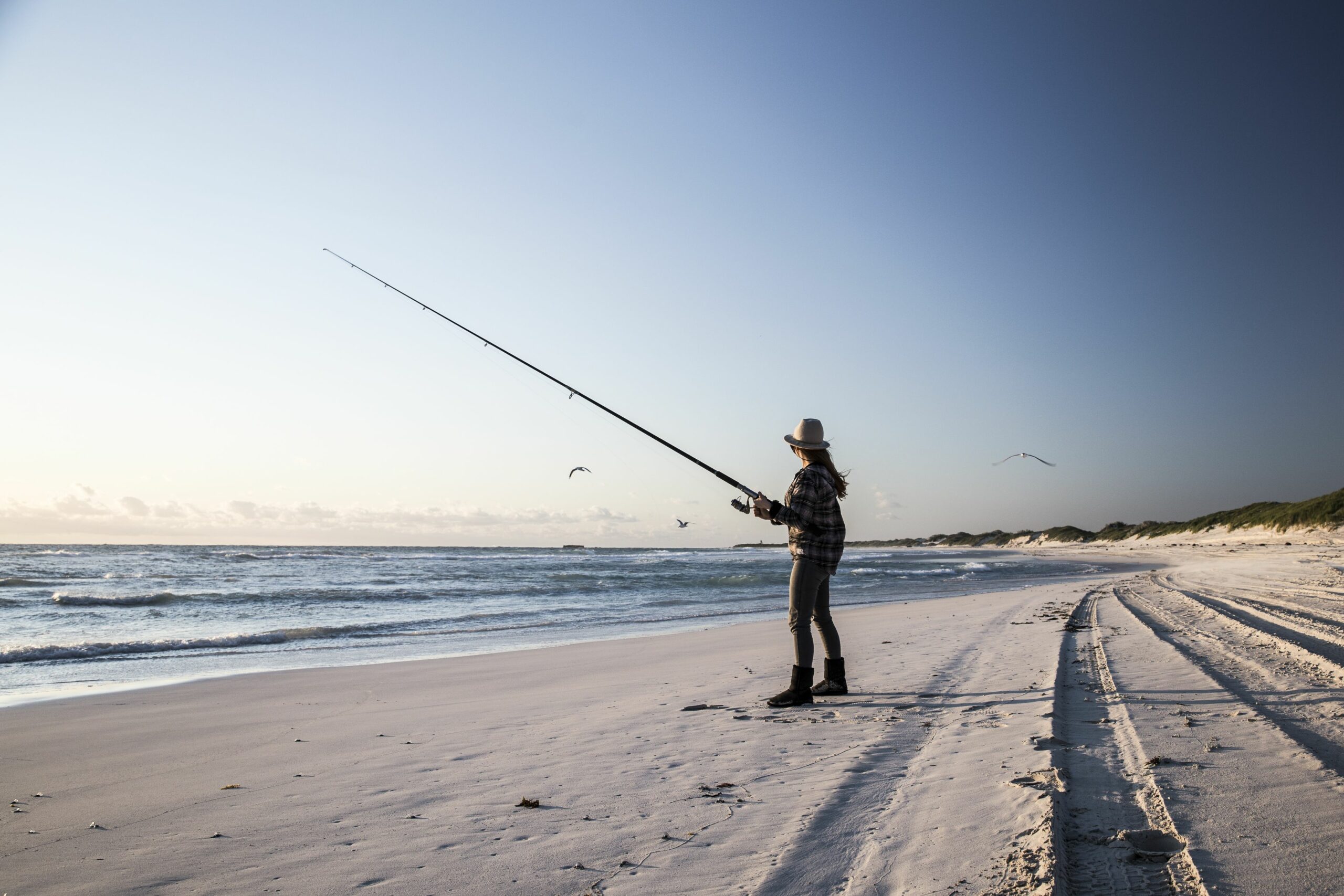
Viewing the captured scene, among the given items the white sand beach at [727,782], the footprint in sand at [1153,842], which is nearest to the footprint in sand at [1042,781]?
the white sand beach at [727,782]

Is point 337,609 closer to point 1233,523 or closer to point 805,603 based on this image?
point 805,603

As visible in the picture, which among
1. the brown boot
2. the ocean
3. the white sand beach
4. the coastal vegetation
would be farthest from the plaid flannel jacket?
the coastal vegetation

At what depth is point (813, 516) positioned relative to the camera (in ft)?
15.8

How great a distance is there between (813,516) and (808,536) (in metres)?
0.15

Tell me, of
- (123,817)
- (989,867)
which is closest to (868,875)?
(989,867)

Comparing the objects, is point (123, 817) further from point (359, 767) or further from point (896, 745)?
point (896, 745)

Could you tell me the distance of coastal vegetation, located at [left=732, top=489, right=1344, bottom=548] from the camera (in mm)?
36688

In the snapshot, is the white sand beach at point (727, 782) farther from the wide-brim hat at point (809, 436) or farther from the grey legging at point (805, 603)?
the wide-brim hat at point (809, 436)

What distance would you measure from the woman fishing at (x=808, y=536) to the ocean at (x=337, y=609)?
14.6 ft

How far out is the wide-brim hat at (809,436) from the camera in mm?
4984

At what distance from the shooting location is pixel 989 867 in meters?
2.14

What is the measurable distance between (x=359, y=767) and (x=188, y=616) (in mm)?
13516

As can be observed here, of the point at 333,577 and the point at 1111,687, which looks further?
the point at 333,577

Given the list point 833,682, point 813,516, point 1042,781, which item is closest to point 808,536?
point 813,516
